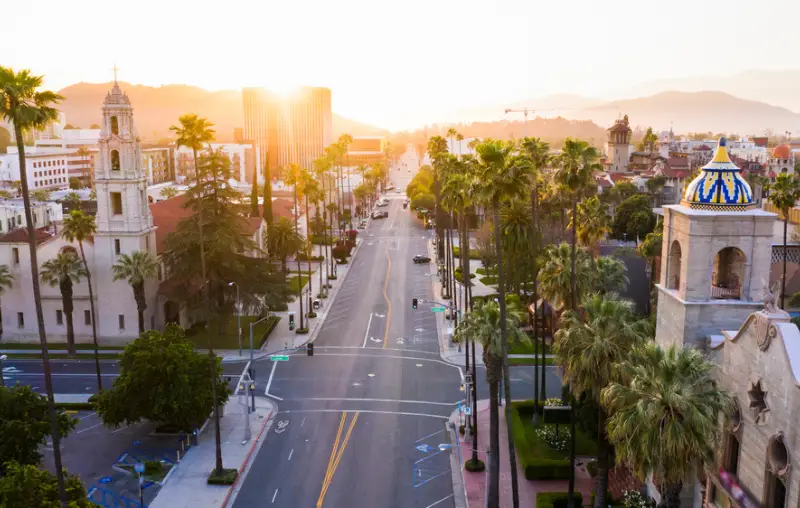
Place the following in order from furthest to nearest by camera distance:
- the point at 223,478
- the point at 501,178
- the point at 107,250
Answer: the point at 107,250, the point at 223,478, the point at 501,178

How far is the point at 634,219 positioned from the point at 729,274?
81.8 m

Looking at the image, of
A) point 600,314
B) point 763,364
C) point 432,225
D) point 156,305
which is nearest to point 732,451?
point 763,364

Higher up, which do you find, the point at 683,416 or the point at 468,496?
the point at 683,416

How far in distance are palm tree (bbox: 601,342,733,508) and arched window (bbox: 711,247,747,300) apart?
6.22 metres

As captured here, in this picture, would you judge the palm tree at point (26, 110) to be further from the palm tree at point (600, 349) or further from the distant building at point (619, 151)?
the distant building at point (619, 151)

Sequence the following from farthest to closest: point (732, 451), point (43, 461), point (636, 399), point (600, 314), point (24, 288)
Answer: point (24, 288)
point (43, 461)
point (600, 314)
point (732, 451)
point (636, 399)

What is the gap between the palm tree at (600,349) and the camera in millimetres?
29141

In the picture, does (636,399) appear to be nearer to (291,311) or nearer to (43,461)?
(43,461)

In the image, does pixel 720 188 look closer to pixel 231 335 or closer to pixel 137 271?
pixel 137 271

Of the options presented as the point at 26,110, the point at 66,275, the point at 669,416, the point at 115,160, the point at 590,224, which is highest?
the point at 26,110

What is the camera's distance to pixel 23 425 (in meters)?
34.7

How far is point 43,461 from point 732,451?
3655 cm

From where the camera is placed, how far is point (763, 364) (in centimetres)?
2428

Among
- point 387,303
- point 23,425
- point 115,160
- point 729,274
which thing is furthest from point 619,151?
point 23,425
